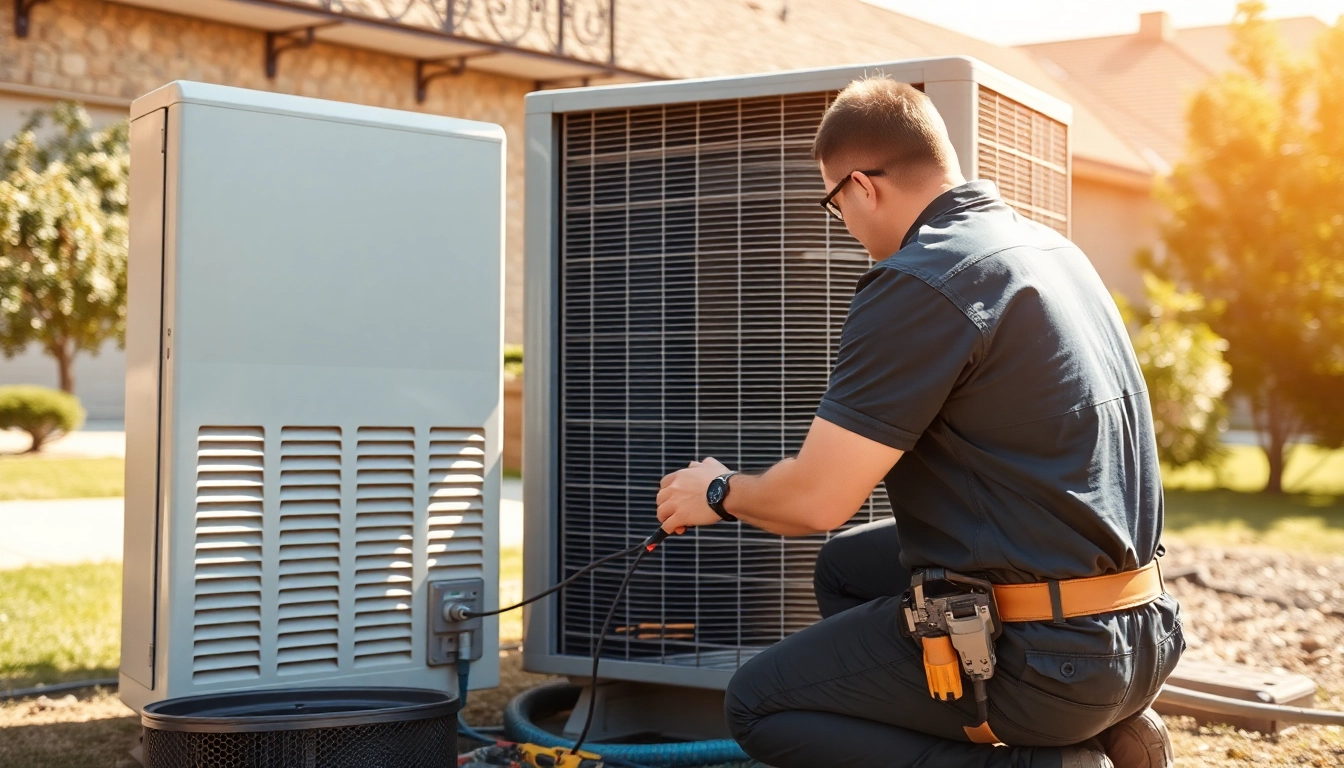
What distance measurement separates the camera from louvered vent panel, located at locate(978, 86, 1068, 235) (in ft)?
9.64

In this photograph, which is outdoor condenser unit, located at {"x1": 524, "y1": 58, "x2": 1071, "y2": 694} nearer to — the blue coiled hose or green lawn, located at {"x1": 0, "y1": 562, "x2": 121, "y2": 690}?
the blue coiled hose

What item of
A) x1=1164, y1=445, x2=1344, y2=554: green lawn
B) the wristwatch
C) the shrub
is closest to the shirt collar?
the wristwatch

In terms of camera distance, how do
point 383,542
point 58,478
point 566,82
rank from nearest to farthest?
1. point 383,542
2. point 58,478
3. point 566,82

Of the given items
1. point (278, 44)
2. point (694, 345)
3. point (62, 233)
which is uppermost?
point (278, 44)

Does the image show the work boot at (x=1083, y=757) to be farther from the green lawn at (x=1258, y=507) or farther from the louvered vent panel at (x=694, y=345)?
the green lawn at (x=1258, y=507)

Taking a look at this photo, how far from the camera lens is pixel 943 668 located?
6.41 ft

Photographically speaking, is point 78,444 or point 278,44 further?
point 278,44

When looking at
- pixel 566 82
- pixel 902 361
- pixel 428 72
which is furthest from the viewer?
pixel 566 82

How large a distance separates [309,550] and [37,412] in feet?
31.9

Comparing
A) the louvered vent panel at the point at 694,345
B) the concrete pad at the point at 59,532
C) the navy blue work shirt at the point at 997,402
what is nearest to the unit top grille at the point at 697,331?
the louvered vent panel at the point at 694,345

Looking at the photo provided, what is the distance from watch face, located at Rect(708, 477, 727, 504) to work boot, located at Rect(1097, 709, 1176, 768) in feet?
2.61

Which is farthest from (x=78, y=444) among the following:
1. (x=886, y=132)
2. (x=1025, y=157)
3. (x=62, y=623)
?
(x=886, y=132)

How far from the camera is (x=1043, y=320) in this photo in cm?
193

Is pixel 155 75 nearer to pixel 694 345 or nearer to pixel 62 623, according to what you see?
pixel 62 623
